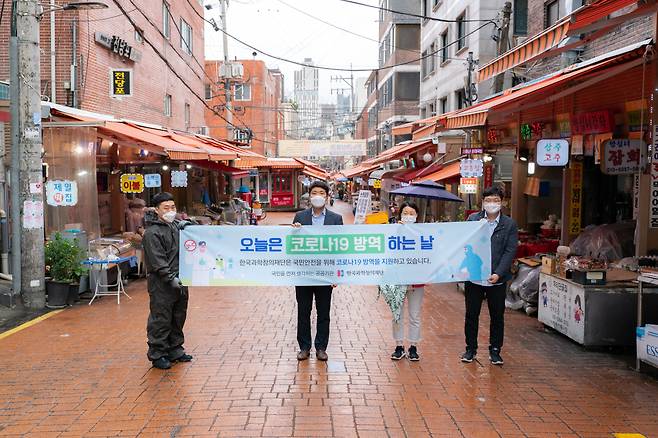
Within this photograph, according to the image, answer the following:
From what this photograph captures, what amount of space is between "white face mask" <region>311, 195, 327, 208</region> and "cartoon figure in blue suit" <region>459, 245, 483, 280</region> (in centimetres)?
168

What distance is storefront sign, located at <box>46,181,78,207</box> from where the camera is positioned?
10148mm

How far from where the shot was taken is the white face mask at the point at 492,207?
655 cm

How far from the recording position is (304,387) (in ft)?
18.9

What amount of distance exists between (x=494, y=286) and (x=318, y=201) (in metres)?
2.14

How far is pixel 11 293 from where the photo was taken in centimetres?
934

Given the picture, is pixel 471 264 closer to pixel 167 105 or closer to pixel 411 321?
pixel 411 321

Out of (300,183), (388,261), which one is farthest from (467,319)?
(300,183)

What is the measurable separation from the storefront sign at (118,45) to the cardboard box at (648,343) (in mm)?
14464

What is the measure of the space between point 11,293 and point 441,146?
13.5m

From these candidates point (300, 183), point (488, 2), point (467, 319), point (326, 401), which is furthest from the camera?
point (300, 183)

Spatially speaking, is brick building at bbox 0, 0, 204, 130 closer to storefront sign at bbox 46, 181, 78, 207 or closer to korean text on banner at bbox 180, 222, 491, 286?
storefront sign at bbox 46, 181, 78, 207

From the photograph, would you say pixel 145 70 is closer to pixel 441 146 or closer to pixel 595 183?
pixel 441 146

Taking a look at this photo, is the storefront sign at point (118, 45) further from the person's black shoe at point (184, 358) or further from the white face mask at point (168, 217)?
the person's black shoe at point (184, 358)

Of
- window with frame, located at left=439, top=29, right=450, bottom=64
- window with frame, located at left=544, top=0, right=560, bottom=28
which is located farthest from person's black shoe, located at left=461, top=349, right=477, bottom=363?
window with frame, located at left=439, top=29, right=450, bottom=64
